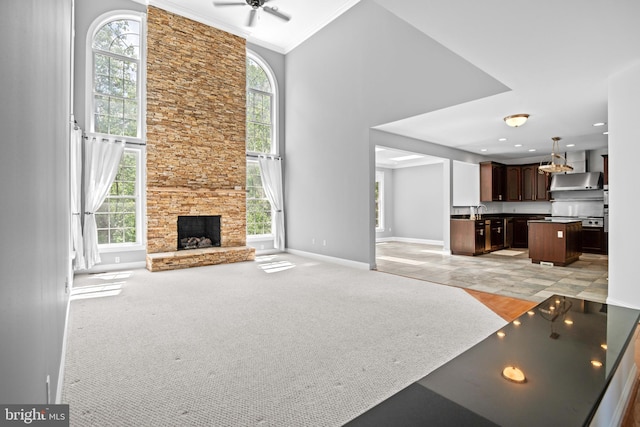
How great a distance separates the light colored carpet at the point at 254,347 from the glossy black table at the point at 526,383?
840mm

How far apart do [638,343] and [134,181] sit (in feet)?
25.3

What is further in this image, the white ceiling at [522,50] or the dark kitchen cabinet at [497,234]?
the dark kitchen cabinet at [497,234]

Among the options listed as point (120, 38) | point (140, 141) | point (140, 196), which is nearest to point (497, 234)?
point (140, 196)

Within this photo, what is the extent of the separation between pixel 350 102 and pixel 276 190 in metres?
2.96

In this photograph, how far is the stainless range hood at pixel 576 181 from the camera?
796cm

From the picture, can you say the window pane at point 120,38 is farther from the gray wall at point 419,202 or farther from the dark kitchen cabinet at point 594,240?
the dark kitchen cabinet at point 594,240

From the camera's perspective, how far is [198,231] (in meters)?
7.24

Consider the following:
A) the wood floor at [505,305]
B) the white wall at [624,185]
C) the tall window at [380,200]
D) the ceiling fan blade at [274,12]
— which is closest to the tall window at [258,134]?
the ceiling fan blade at [274,12]

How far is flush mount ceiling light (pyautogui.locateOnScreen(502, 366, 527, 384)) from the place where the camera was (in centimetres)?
120

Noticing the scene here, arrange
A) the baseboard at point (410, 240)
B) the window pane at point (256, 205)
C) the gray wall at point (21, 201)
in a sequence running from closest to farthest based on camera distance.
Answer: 1. the gray wall at point (21, 201)
2. the window pane at point (256, 205)
3. the baseboard at point (410, 240)

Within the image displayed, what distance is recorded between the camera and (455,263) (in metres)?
6.82

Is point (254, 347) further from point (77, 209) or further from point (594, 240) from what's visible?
point (594, 240)

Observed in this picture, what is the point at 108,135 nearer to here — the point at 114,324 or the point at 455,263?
the point at 114,324

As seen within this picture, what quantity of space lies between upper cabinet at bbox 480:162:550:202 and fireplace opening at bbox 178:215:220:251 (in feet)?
23.5
